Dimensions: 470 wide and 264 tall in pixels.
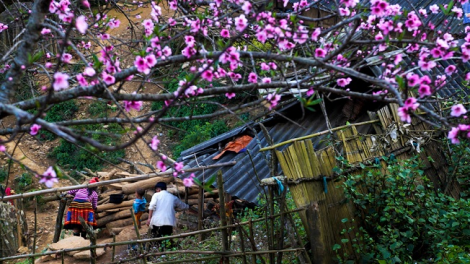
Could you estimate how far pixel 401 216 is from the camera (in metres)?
5.37

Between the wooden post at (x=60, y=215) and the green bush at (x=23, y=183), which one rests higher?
the green bush at (x=23, y=183)

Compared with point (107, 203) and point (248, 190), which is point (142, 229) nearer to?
point (107, 203)

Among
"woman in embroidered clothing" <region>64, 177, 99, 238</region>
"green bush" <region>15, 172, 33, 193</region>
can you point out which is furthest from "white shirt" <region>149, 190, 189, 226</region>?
"green bush" <region>15, 172, 33, 193</region>

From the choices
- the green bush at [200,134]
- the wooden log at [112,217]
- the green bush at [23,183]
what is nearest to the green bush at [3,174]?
the green bush at [23,183]

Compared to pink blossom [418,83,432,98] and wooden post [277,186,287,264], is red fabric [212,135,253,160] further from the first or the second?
pink blossom [418,83,432,98]

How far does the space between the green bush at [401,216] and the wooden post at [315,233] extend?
196mm


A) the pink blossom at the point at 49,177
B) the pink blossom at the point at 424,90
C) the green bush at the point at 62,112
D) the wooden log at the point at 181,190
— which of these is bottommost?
the pink blossom at the point at 49,177

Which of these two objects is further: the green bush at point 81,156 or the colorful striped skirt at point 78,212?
the green bush at point 81,156

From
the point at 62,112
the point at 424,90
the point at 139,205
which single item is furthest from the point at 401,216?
the point at 62,112

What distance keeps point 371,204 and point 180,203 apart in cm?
447

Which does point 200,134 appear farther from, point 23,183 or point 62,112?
point 62,112

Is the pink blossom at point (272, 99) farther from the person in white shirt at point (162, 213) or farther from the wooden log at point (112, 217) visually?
the wooden log at point (112, 217)

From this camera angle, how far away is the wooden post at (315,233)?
527 cm

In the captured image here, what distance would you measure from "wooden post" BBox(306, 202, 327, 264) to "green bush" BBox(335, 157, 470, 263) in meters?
0.20
